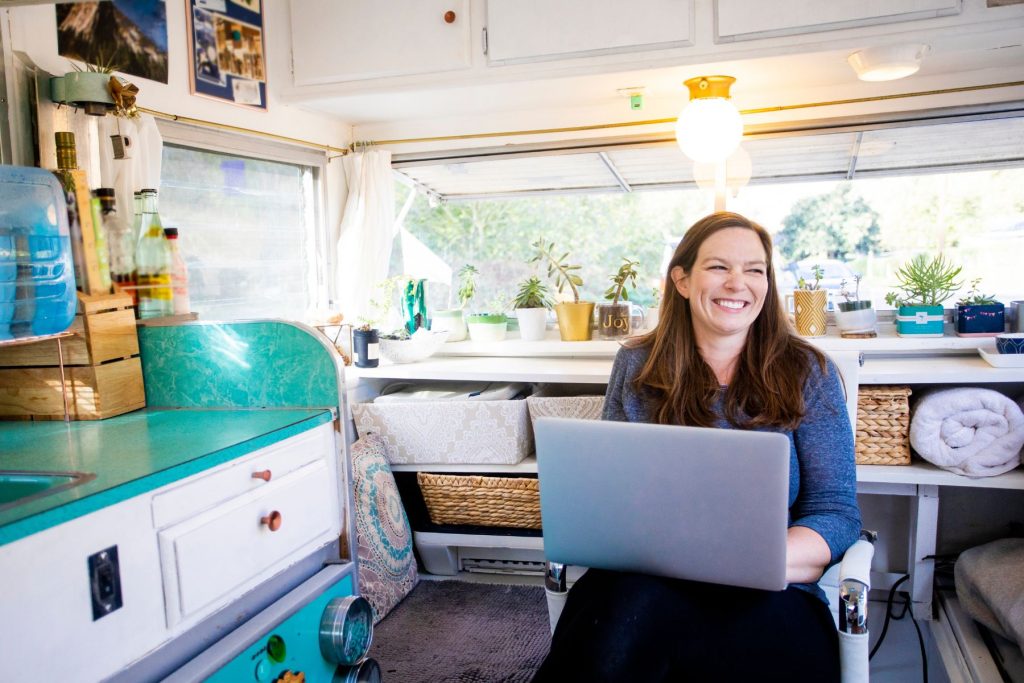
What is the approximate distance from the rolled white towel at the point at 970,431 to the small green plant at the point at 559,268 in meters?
1.22

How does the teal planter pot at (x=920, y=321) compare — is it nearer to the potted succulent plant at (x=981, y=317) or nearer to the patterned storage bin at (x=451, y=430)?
the potted succulent plant at (x=981, y=317)

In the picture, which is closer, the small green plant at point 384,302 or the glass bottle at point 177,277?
the glass bottle at point 177,277

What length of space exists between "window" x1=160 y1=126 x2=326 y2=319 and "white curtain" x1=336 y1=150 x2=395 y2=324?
93mm

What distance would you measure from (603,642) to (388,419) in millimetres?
1421

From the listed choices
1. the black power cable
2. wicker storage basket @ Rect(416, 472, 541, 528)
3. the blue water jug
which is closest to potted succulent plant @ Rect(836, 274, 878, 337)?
the black power cable

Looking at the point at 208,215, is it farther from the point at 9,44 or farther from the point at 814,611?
the point at 814,611

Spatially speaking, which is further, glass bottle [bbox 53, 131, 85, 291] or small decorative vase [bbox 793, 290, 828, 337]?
small decorative vase [bbox 793, 290, 828, 337]

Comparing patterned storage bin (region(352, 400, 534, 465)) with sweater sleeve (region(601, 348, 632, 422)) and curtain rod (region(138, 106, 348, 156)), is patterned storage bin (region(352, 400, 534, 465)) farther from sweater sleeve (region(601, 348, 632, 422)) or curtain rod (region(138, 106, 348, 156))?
curtain rod (region(138, 106, 348, 156))

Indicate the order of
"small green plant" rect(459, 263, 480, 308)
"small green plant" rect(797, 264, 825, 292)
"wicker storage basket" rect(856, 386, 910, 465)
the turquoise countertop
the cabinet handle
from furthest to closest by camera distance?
1. "small green plant" rect(459, 263, 480, 308)
2. "small green plant" rect(797, 264, 825, 292)
3. "wicker storage basket" rect(856, 386, 910, 465)
4. the cabinet handle
5. the turquoise countertop

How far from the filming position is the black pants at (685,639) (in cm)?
128

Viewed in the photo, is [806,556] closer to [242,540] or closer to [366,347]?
[242,540]

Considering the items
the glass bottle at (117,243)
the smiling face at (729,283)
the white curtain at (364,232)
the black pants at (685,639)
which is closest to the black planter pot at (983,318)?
the smiling face at (729,283)

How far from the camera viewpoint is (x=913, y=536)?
92.0 inches

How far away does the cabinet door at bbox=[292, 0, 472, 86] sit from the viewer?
8.12 ft
